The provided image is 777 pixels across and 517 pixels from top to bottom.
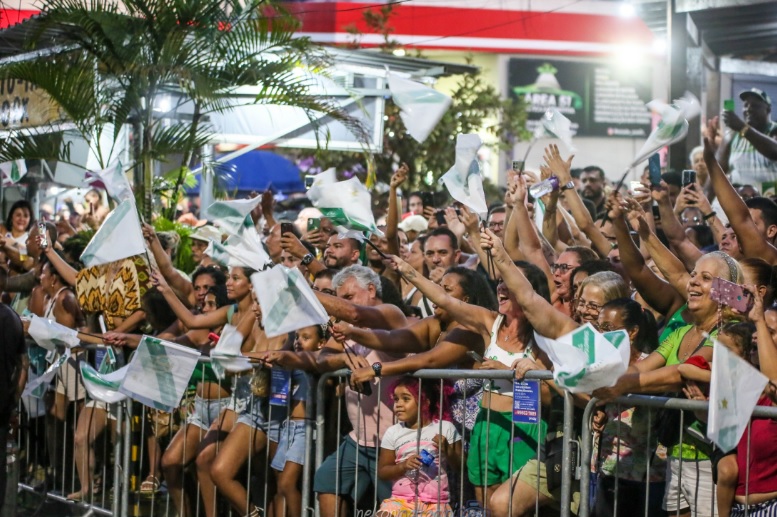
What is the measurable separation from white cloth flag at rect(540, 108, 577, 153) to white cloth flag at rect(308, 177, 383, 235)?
4.80 ft

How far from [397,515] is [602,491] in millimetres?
1244

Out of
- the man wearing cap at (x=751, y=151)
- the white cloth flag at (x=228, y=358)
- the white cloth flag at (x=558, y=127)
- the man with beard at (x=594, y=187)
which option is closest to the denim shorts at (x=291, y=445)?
the white cloth flag at (x=228, y=358)

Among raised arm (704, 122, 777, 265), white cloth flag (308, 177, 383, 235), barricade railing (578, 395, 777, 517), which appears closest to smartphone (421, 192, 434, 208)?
white cloth flag (308, 177, 383, 235)

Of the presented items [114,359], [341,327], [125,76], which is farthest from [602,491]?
[125,76]

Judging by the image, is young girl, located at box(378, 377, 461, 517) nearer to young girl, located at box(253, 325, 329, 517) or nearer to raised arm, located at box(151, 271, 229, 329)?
young girl, located at box(253, 325, 329, 517)

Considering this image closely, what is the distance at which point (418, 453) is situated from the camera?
6.62 meters

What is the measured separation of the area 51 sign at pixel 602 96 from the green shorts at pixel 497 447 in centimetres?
2814

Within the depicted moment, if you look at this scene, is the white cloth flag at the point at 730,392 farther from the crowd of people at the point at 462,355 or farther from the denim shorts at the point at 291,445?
the denim shorts at the point at 291,445

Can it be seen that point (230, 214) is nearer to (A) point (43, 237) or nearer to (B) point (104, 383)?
(B) point (104, 383)

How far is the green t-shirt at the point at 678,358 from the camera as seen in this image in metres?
5.70

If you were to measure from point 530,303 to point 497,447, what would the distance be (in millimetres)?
835

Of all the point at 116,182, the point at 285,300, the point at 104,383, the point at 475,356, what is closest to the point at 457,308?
the point at 475,356

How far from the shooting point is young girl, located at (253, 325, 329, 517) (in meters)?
7.34

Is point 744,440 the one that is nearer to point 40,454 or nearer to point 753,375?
point 753,375
